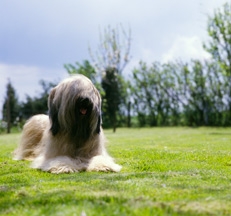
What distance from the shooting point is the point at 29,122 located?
9.12 meters

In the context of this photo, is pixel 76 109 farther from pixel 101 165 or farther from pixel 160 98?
pixel 160 98

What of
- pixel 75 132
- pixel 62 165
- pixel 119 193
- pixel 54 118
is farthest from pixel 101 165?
pixel 119 193

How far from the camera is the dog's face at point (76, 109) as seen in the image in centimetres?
668

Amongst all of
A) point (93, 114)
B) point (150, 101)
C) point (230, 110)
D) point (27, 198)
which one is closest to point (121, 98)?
point (150, 101)

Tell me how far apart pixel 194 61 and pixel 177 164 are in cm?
2870

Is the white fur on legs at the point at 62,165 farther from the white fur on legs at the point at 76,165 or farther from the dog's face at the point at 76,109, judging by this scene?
the dog's face at the point at 76,109

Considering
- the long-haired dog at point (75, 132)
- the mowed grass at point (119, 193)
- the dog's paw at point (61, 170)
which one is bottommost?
the mowed grass at point (119, 193)

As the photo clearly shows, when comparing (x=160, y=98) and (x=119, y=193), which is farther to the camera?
(x=160, y=98)

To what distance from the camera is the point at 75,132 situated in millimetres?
6961

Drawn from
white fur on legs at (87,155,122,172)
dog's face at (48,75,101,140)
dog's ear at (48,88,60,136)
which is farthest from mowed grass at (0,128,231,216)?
dog's face at (48,75,101,140)

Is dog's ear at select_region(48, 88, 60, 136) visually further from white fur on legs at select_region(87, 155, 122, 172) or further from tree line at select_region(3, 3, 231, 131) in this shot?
tree line at select_region(3, 3, 231, 131)

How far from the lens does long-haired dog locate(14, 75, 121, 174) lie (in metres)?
6.57

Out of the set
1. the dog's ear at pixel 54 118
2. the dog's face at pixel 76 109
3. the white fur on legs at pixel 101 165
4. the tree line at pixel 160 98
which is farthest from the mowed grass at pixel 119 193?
the tree line at pixel 160 98

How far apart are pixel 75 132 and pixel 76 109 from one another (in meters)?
0.44
